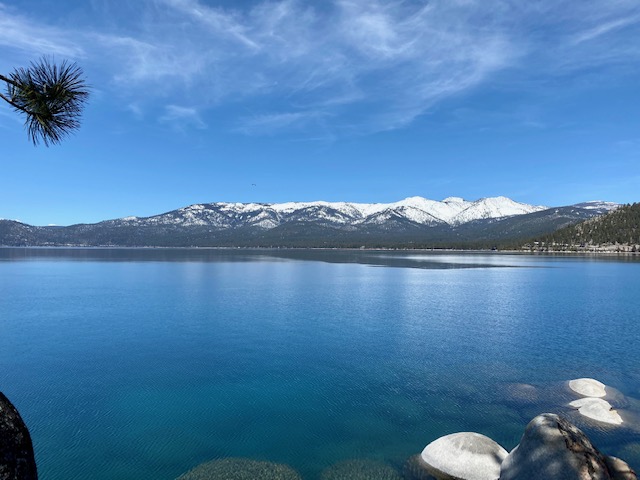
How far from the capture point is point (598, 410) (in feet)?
85.5

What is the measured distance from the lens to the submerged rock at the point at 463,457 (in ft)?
63.4

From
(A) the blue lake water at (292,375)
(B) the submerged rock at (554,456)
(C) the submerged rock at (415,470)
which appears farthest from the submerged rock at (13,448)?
(C) the submerged rock at (415,470)

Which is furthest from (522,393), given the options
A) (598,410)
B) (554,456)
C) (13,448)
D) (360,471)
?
(13,448)

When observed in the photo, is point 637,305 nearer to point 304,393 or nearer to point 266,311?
point 266,311

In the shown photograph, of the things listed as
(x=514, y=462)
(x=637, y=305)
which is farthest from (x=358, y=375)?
(x=637, y=305)

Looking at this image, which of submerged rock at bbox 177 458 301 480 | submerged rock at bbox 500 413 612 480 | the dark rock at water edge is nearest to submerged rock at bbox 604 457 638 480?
the dark rock at water edge

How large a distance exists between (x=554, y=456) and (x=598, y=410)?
13395 millimetres

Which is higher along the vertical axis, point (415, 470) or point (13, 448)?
point (13, 448)

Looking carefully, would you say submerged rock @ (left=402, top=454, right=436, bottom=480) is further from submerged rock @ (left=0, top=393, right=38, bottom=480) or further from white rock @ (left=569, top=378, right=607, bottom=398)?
submerged rock @ (left=0, top=393, right=38, bottom=480)

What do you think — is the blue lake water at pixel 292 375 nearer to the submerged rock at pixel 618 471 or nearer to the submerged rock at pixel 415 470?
the submerged rock at pixel 415 470

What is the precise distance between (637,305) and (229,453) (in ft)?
251

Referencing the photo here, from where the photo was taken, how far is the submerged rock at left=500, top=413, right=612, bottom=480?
608 inches

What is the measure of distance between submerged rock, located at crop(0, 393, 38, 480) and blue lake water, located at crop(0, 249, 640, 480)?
14.9 meters

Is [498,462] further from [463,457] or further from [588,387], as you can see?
[588,387]
